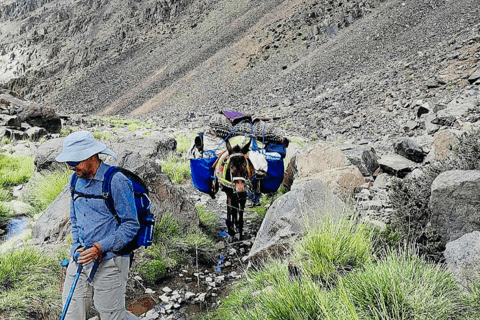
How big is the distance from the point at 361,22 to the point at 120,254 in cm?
3081

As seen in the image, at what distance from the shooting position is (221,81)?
34.1m

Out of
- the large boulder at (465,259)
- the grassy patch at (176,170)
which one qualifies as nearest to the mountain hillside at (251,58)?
the grassy patch at (176,170)

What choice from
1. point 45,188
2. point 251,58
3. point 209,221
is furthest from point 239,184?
point 251,58

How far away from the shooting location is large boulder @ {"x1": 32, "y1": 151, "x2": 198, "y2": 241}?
4957mm

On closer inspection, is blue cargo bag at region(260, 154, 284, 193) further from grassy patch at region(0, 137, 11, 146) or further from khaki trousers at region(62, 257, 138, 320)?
grassy patch at region(0, 137, 11, 146)

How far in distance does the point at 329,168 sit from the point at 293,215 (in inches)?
99.0

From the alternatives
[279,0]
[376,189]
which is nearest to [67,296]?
[376,189]

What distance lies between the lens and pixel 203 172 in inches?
259

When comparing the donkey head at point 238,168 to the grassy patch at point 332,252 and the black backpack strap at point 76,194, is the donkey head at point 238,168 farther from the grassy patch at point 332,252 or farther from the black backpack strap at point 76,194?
the black backpack strap at point 76,194

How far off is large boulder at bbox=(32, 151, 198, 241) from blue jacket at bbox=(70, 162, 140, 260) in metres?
2.38

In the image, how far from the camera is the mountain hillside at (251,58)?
14469 millimetres

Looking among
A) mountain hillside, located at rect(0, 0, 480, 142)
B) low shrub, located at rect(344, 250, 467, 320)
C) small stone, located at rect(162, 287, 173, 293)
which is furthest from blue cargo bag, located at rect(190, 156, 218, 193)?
mountain hillside, located at rect(0, 0, 480, 142)

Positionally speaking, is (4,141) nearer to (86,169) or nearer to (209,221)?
(209,221)

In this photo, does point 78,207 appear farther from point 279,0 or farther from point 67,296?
point 279,0
